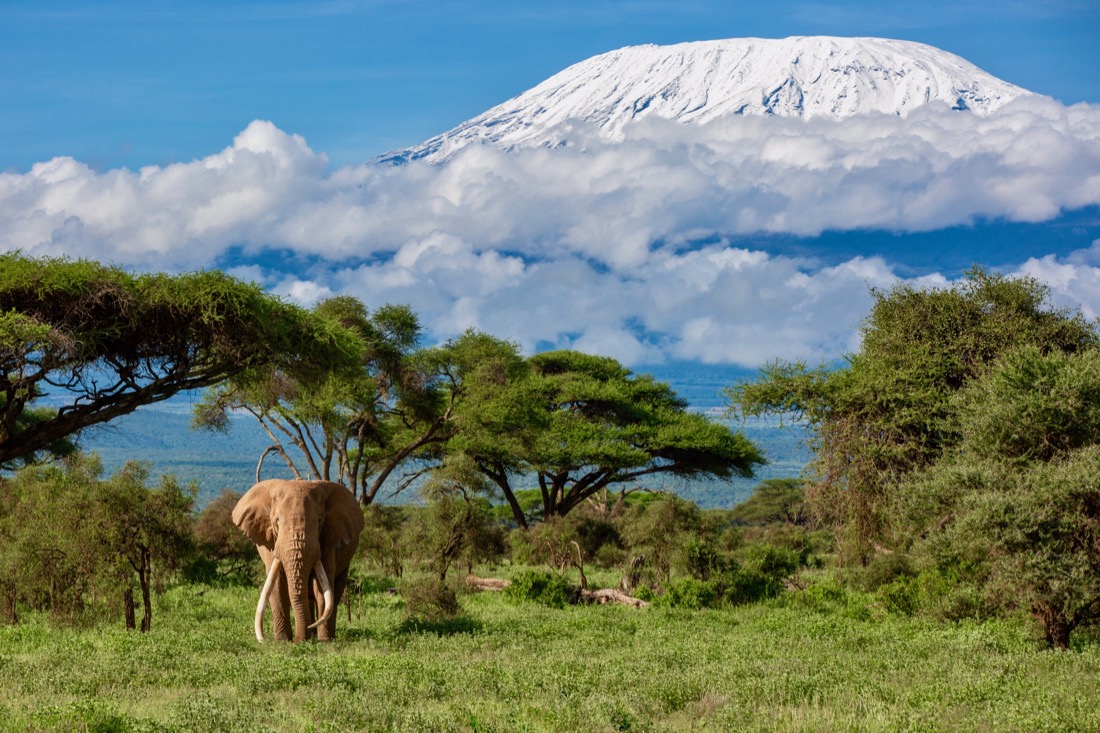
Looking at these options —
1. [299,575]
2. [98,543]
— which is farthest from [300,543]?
[98,543]

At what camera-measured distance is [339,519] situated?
19.6 metres

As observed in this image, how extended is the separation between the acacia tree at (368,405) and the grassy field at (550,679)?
16.0 m

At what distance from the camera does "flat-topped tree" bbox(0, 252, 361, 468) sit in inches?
817

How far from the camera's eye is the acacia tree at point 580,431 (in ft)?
139

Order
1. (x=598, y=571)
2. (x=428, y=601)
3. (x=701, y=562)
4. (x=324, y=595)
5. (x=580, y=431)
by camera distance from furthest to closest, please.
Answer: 1. (x=580, y=431)
2. (x=598, y=571)
3. (x=701, y=562)
4. (x=428, y=601)
5. (x=324, y=595)

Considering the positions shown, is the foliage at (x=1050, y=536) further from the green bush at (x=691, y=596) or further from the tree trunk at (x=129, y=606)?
the tree trunk at (x=129, y=606)

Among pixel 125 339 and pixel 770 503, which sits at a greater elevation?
pixel 125 339

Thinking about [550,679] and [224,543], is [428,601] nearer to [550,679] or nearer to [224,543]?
[550,679]

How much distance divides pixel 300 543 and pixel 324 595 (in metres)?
0.99

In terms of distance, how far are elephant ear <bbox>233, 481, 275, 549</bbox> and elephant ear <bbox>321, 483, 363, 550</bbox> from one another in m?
0.93

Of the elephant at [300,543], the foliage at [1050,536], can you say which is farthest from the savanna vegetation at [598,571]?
the elephant at [300,543]

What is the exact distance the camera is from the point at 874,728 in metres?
10.6

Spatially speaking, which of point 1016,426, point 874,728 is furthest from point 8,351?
point 1016,426

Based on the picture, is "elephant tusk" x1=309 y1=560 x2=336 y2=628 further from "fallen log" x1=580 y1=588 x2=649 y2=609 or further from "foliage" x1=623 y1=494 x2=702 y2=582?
"foliage" x1=623 y1=494 x2=702 y2=582
